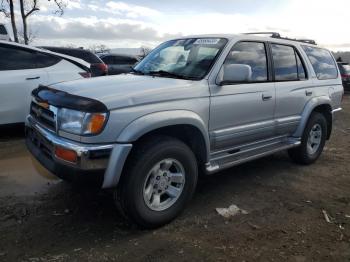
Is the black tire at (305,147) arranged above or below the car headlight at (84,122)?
below

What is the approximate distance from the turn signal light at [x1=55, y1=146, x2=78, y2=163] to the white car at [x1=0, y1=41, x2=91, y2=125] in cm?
343

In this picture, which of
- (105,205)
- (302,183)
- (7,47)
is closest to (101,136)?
(105,205)

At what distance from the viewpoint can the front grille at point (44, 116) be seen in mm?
3666

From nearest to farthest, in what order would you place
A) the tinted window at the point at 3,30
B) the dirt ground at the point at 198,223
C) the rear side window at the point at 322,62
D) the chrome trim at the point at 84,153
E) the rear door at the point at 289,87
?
the chrome trim at the point at 84,153
the dirt ground at the point at 198,223
the rear door at the point at 289,87
the rear side window at the point at 322,62
the tinted window at the point at 3,30

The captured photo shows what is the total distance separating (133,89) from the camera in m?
3.67

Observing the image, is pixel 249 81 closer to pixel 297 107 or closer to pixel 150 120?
pixel 297 107

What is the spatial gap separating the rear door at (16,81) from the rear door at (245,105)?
350 centimetres

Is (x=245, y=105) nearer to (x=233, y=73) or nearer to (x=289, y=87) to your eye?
(x=233, y=73)

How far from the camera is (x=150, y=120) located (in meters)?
3.54

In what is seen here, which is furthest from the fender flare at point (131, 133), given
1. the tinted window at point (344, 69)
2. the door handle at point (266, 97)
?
the tinted window at point (344, 69)

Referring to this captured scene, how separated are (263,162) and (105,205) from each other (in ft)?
9.30

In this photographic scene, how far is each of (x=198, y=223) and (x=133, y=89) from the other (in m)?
1.41

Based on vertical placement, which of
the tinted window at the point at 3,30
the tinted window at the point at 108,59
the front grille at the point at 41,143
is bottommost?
the tinted window at the point at 108,59

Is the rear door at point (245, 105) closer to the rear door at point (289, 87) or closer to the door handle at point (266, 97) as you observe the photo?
the door handle at point (266, 97)
